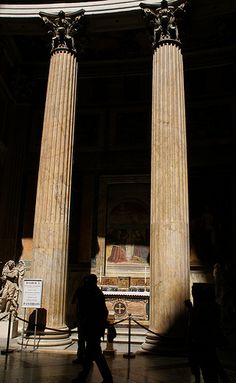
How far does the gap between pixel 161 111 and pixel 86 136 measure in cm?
692

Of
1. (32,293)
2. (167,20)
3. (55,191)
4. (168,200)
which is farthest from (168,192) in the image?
(167,20)

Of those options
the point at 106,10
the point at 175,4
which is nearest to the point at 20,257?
the point at 106,10

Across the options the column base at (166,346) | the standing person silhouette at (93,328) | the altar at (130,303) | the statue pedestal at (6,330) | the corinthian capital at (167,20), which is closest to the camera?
the standing person silhouette at (93,328)

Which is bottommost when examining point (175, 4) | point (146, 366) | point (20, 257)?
point (146, 366)

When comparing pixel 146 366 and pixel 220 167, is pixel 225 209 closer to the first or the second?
pixel 220 167

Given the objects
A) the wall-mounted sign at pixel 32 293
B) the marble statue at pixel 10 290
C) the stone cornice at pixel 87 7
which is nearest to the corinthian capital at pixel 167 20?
the stone cornice at pixel 87 7

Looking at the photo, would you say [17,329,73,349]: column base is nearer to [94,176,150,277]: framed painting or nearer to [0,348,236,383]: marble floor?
[0,348,236,383]: marble floor

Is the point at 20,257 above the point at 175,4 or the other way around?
the other way around

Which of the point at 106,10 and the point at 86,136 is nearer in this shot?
the point at 106,10

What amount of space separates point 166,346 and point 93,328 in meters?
4.28

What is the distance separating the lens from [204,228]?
611 inches

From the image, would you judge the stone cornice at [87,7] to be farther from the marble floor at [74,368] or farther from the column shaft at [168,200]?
the marble floor at [74,368]

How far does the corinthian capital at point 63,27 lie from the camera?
12789 millimetres

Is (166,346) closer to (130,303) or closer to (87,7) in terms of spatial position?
(130,303)
